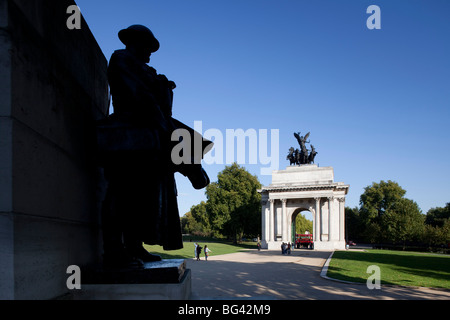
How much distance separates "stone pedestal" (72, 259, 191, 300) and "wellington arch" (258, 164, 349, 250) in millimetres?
49298

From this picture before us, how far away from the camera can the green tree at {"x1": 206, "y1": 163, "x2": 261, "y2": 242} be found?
55.1 m

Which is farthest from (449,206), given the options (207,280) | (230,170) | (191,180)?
(191,180)

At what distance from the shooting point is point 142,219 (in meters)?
2.73

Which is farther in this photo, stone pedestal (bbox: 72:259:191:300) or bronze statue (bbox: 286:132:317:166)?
bronze statue (bbox: 286:132:317:166)

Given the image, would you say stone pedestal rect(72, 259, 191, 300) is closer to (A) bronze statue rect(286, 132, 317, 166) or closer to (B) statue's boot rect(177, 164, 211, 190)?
(B) statue's boot rect(177, 164, 211, 190)

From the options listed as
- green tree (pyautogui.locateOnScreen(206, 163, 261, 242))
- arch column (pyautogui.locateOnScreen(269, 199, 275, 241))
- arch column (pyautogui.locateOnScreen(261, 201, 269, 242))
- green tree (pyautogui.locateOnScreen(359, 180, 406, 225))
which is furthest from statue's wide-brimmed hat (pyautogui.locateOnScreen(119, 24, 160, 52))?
green tree (pyautogui.locateOnScreen(359, 180, 406, 225))

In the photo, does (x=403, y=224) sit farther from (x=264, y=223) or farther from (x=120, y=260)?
(x=120, y=260)

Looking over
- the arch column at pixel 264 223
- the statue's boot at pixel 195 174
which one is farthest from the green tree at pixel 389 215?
the statue's boot at pixel 195 174

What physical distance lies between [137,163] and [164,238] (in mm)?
676

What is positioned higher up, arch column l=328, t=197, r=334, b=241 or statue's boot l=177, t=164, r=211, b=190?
statue's boot l=177, t=164, r=211, b=190

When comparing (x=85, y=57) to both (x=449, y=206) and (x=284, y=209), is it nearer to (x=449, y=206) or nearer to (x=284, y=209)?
(x=284, y=209)

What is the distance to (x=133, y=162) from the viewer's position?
104 inches
